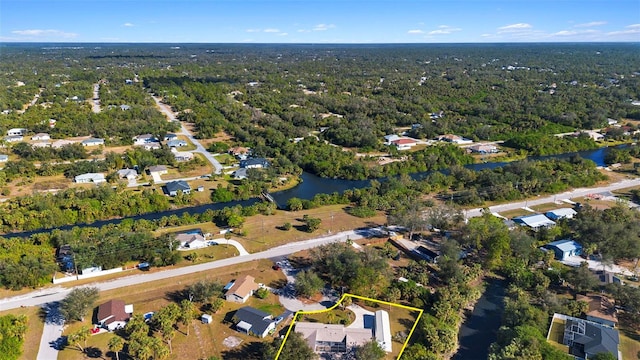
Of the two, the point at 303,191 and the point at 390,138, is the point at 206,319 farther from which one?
the point at 390,138

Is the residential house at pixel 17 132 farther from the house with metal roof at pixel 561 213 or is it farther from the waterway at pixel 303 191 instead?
the house with metal roof at pixel 561 213

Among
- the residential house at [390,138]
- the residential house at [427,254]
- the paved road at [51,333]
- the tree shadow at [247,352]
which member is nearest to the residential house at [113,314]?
the paved road at [51,333]

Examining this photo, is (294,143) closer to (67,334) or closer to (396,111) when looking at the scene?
(396,111)

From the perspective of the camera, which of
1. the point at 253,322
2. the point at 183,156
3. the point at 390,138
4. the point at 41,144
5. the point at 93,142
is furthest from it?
the point at 390,138

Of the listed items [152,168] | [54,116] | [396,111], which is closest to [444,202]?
[152,168]

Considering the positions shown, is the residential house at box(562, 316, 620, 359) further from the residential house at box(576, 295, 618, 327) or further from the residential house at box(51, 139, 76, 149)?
the residential house at box(51, 139, 76, 149)

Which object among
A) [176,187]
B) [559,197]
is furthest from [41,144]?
[559,197]

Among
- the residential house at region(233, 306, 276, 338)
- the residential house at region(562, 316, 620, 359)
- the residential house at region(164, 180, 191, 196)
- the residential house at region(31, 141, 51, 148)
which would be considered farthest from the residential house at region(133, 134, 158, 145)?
the residential house at region(562, 316, 620, 359)
